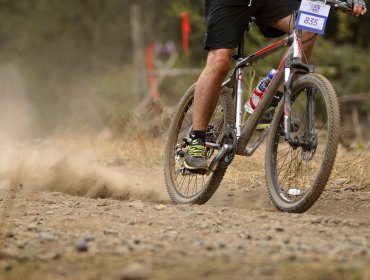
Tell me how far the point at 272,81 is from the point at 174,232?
1447mm

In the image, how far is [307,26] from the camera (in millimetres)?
5055

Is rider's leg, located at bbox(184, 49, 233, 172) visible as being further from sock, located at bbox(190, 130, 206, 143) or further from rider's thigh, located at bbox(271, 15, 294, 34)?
rider's thigh, located at bbox(271, 15, 294, 34)

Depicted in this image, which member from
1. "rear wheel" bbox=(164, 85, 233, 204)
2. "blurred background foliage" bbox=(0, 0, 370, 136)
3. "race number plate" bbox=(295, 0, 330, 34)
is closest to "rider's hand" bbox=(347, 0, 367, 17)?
"race number plate" bbox=(295, 0, 330, 34)

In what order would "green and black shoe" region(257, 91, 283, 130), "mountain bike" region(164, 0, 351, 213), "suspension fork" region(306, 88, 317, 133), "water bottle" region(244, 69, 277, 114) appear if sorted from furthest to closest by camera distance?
"water bottle" region(244, 69, 277, 114)
"green and black shoe" region(257, 91, 283, 130)
"suspension fork" region(306, 88, 317, 133)
"mountain bike" region(164, 0, 351, 213)

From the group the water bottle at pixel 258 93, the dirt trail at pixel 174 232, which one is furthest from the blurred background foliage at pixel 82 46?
the water bottle at pixel 258 93

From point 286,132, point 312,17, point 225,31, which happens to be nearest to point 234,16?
point 225,31

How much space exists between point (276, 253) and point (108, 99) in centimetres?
2025

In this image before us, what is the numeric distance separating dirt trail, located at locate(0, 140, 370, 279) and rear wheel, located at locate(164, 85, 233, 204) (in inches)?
10.9

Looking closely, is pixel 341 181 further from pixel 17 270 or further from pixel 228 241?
pixel 17 270

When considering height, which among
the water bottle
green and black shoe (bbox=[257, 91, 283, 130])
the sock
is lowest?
the sock

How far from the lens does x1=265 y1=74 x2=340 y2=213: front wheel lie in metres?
4.77

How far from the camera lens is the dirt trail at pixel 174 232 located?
10.8 ft

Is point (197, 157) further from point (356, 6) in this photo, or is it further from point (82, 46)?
point (82, 46)

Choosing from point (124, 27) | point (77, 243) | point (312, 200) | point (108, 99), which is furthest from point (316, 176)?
point (124, 27)
